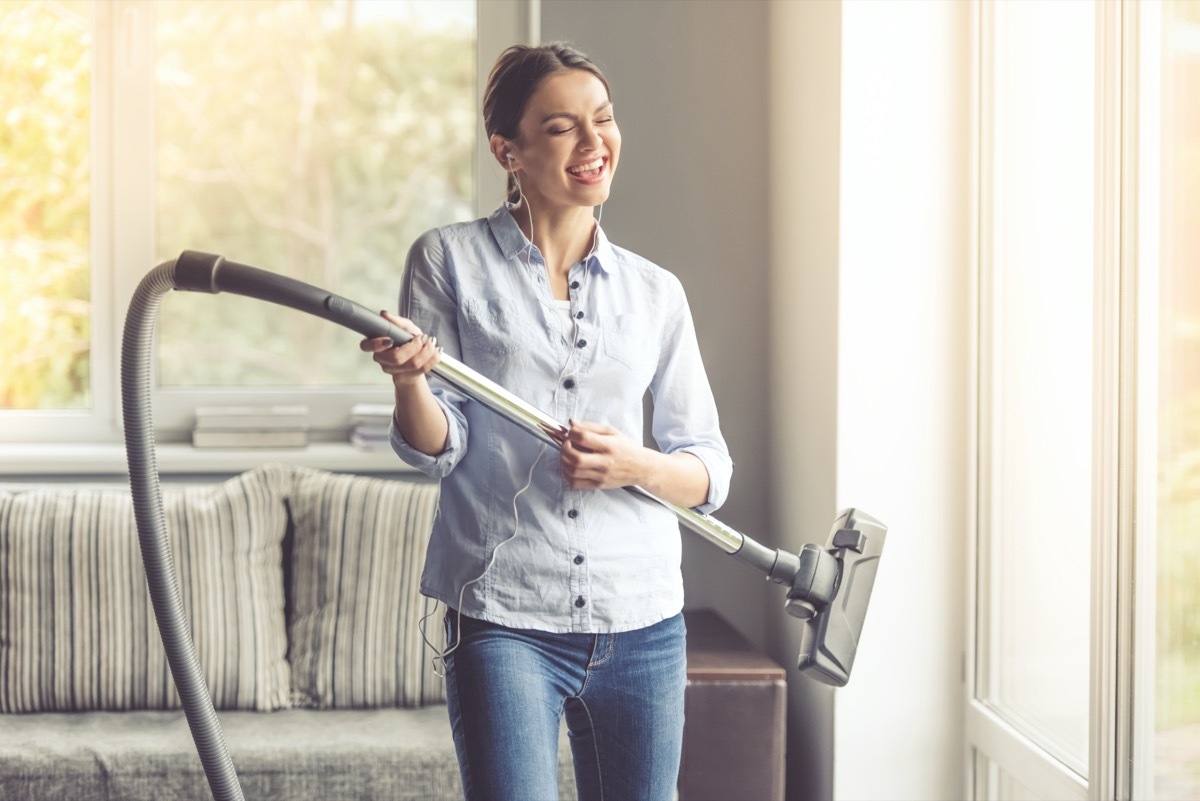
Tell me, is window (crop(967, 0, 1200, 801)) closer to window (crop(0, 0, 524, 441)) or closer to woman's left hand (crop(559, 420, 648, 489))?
woman's left hand (crop(559, 420, 648, 489))

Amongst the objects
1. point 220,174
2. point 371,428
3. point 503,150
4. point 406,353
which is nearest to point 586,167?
point 503,150

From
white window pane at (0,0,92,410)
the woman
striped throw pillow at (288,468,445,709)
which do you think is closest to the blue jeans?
the woman

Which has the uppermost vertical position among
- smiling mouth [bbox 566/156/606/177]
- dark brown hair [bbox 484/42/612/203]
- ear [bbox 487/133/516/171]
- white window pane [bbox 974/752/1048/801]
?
dark brown hair [bbox 484/42/612/203]

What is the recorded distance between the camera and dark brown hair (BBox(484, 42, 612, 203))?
1.37 m

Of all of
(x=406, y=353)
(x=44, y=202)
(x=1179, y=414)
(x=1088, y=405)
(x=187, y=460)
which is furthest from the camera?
(x=44, y=202)

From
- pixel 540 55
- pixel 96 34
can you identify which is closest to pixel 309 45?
pixel 96 34

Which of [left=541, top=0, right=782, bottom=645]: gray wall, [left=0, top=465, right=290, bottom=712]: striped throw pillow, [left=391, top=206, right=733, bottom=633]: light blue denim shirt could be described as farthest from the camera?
[left=541, top=0, right=782, bottom=645]: gray wall

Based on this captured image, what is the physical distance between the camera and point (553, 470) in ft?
4.41

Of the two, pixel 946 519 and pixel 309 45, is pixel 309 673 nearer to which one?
pixel 946 519

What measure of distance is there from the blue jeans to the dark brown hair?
596 millimetres

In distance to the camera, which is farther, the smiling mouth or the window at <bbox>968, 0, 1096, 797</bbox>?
the window at <bbox>968, 0, 1096, 797</bbox>

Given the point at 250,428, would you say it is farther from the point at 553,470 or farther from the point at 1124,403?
the point at 1124,403

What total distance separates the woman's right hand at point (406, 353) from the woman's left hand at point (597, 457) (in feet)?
0.60

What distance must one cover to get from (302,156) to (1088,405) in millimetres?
1910
